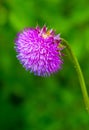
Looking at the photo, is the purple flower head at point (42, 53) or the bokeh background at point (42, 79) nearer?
the purple flower head at point (42, 53)

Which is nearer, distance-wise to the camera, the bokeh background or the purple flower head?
the purple flower head

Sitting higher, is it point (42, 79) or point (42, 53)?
point (42, 79)

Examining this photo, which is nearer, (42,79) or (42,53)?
(42,53)

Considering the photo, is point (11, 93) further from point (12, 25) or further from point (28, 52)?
point (28, 52)

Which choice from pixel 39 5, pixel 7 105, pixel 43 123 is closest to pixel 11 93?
pixel 7 105
